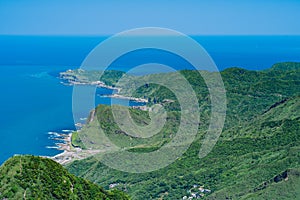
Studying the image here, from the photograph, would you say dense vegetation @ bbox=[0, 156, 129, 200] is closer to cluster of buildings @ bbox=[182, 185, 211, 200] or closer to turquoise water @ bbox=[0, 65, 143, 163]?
cluster of buildings @ bbox=[182, 185, 211, 200]

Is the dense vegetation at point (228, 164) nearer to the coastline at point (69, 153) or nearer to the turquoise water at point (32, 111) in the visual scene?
the coastline at point (69, 153)

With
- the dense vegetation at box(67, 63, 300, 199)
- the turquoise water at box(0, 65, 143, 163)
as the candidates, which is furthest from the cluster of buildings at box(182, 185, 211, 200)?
the turquoise water at box(0, 65, 143, 163)

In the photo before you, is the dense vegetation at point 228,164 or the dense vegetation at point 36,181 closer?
the dense vegetation at point 36,181

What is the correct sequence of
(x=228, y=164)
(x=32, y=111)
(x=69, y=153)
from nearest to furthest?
1. (x=228, y=164)
2. (x=69, y=153)
3. (x=32, y=111)

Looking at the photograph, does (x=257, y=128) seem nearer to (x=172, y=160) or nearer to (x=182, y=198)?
(x=172, y=160)

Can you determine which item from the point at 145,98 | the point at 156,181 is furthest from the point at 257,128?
the point at 145,98

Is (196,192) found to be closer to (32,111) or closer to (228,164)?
(228,164)

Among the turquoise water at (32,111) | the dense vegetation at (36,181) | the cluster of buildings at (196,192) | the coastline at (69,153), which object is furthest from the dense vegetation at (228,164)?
the dense vegetation at (36,181)

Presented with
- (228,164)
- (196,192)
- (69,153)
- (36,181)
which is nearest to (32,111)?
(69,153)
